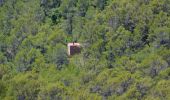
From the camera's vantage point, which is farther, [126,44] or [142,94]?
[126,44]

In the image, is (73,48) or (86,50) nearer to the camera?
(86,50)

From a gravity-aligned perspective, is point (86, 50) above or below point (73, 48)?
above

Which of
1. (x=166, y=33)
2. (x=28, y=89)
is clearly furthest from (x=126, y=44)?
(x=28, y=89)

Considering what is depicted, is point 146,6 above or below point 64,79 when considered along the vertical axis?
above

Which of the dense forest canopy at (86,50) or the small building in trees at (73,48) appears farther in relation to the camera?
the small building in trees at (73,48)

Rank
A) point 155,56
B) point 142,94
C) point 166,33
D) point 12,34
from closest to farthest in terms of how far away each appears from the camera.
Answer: point 142,94
point 155,56
point 166,33
point 12,34

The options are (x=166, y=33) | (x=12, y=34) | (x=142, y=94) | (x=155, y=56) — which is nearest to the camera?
(x=142, y=94)

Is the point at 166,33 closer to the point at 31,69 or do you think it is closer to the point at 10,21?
the point at 31,69

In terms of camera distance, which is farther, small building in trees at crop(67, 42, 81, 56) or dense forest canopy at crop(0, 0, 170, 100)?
small building in trees at crop(67, 42, 81, 56)
